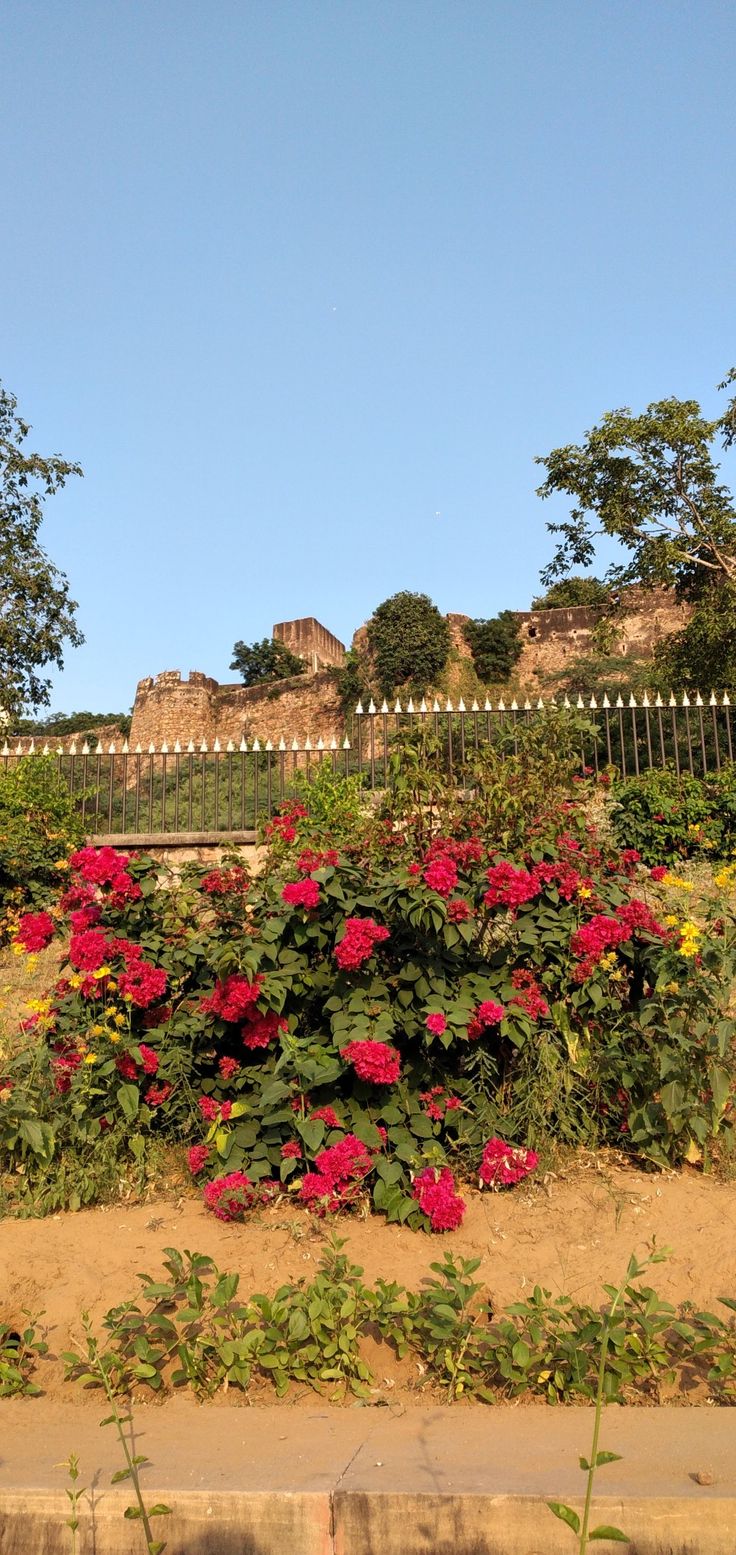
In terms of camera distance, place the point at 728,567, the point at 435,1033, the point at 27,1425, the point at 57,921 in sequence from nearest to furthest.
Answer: the point at 27,1425
the point at 435,1033
the point at 57,921
the point at 728,567

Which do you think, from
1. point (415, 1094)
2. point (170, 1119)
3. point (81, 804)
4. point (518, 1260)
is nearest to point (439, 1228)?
point (518, 1260)

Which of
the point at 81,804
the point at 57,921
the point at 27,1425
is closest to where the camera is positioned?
the point at 27,1425

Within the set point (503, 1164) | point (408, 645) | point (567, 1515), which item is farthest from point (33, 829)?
point (408, 645)

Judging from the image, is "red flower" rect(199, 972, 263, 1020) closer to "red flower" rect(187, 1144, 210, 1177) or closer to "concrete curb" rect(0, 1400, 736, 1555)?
"red flower" rect(187, 1144, 210, 1177)

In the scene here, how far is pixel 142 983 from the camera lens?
352 cm

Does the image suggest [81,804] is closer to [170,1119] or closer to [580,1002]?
[170,1119]

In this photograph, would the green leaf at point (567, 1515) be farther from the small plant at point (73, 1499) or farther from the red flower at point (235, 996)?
the red flower at point (235, 996)

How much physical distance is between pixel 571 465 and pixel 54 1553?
14.0 meters

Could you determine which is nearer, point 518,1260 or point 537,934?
point 518,1260

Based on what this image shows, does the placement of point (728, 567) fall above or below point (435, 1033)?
above

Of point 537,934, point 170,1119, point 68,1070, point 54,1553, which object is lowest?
point 54,1553

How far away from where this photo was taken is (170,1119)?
146 inches

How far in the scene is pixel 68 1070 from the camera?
3.54 metres

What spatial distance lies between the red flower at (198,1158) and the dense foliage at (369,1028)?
1cm
